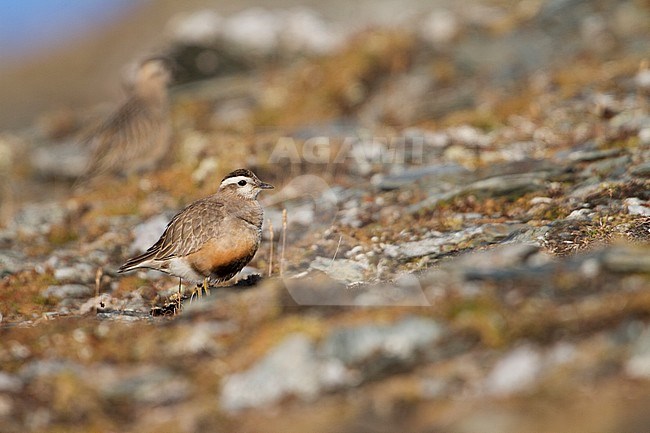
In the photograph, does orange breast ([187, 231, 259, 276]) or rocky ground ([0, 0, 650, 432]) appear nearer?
rocky ground ([0, 0, 650, 432])

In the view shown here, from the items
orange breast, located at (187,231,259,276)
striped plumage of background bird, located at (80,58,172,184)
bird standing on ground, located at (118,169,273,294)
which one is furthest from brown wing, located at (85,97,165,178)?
orange breast, located at (187,231,259,276)

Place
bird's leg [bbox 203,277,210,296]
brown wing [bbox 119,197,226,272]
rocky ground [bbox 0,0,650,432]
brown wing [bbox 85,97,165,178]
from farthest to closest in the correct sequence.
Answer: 1. brown wing [bbox 85,97,165,178]
2. brown wing [bbox 119,197,226,272]
3. bird's leg [bbox 203,277,210,296]
4. rocky ground [bbox 0,0,650,432]

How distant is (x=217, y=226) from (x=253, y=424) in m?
3.74

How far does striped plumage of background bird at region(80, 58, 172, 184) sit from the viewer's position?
43.3ft

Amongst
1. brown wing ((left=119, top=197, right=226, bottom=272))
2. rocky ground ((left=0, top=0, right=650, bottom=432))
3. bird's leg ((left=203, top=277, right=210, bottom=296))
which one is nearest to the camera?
rocky ground ((left=0, top=0, right=650, bottom=432))

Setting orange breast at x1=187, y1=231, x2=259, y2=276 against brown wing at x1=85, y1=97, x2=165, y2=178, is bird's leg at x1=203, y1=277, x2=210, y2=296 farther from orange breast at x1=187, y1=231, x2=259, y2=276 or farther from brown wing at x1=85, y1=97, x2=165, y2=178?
brown wing at x1=85, y1=97, x2=165, y2=178

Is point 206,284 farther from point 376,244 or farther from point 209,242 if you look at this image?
point 376,244

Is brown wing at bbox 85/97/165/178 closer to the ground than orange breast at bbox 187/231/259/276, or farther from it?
farther from it
